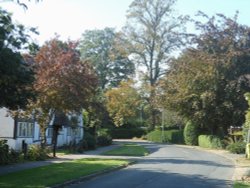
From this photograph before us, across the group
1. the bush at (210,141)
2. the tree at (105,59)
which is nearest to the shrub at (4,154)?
the bush at (210,141)

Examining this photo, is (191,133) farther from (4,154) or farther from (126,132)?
(4,154)

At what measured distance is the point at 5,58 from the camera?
18.8 m

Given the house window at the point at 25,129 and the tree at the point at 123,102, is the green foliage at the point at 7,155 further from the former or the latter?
the tree at the point at 123,102

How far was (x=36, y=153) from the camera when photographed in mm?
32406

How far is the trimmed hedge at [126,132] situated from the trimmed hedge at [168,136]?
10804 mm

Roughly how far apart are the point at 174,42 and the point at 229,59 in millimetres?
26256

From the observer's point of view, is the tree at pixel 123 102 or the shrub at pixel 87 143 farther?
the tree at pixel 123 102

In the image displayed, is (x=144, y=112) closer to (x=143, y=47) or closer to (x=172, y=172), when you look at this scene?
(x=143, y=47)

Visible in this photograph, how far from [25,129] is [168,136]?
36111 mm

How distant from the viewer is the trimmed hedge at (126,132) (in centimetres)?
9319

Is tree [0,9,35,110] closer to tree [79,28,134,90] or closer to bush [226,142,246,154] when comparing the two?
bush [226,142,246,154]

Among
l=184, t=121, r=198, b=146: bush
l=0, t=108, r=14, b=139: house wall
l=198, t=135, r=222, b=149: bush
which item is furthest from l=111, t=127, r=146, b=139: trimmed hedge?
l=0, t=108, r=14, b=139: house wall

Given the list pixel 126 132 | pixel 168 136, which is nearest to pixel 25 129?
→ pixel 168 136

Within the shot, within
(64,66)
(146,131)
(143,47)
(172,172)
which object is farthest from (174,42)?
(172,172)
